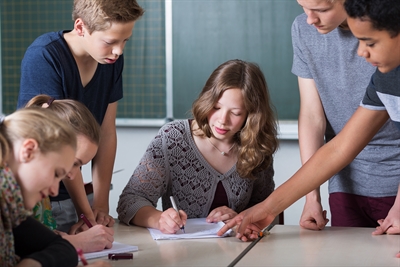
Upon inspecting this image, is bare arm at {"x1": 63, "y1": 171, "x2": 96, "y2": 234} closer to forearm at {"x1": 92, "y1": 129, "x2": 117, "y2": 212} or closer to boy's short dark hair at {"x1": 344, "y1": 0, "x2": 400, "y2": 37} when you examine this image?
forearm at {"x1": 92, "y1": 129, "x2": 117, "y2": 212}

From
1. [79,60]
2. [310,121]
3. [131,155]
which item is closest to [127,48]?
[131,155]

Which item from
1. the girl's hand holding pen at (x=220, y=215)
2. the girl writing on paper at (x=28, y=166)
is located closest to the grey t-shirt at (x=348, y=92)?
Result: the girl's hand holding pen at (x=220, y=215)

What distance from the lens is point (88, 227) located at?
1.82 metres

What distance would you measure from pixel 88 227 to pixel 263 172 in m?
0.81

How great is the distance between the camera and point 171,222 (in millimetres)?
1868

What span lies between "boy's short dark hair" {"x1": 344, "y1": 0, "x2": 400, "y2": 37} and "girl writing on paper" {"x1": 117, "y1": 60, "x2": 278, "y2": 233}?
80cm

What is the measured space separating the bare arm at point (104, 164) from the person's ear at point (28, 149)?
858 mm

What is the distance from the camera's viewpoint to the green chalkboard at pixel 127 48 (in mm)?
3871

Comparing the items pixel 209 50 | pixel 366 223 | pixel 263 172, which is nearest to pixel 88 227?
pixel 263 172

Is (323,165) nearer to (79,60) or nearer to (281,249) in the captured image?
(281,249)

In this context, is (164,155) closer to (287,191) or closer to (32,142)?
(287,191)

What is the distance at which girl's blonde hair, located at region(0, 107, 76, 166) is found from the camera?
124cm

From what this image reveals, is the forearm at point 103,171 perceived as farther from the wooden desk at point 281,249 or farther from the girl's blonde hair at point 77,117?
the girl's blonde hair at point 77,117

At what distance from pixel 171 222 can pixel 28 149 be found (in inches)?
29.4
